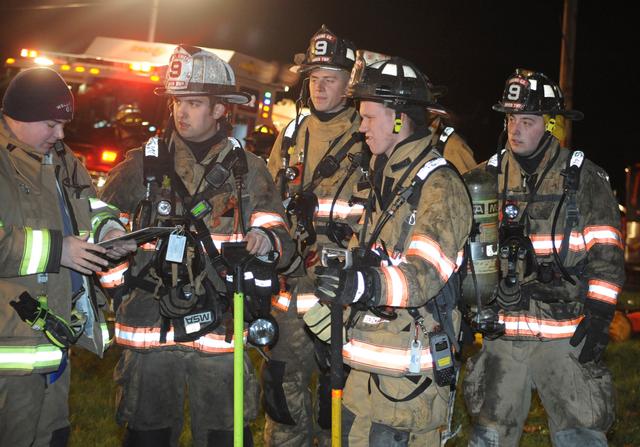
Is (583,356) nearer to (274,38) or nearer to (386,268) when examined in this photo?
(386,268)

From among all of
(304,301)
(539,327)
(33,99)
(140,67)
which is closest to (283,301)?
(304,301)

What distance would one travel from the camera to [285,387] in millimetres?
5926

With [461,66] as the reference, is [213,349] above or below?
below

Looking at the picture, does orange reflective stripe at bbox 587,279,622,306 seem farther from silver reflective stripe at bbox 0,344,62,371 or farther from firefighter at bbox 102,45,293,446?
silver reflective stripe at bbox 0,344,62,371

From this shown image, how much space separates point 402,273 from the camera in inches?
157

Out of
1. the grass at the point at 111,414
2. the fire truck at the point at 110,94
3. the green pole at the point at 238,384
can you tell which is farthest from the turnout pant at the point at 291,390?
the fire truck at the point at 110,94

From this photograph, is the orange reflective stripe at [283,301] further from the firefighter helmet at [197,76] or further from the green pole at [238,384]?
the green pole at [238,384]

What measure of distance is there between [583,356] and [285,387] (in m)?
1.98

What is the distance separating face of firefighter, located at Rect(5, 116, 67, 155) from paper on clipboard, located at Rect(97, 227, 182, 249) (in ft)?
2.15

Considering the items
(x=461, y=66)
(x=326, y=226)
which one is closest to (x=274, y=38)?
(x=461, y=66)

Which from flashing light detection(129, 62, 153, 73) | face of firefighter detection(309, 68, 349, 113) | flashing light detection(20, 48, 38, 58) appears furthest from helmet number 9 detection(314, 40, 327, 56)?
flashing light detection(20, 48, 38, 58)

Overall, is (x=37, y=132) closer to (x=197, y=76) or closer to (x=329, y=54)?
(x=197, y=76)

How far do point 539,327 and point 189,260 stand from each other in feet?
7.37

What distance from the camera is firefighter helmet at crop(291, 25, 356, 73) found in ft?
20.9
